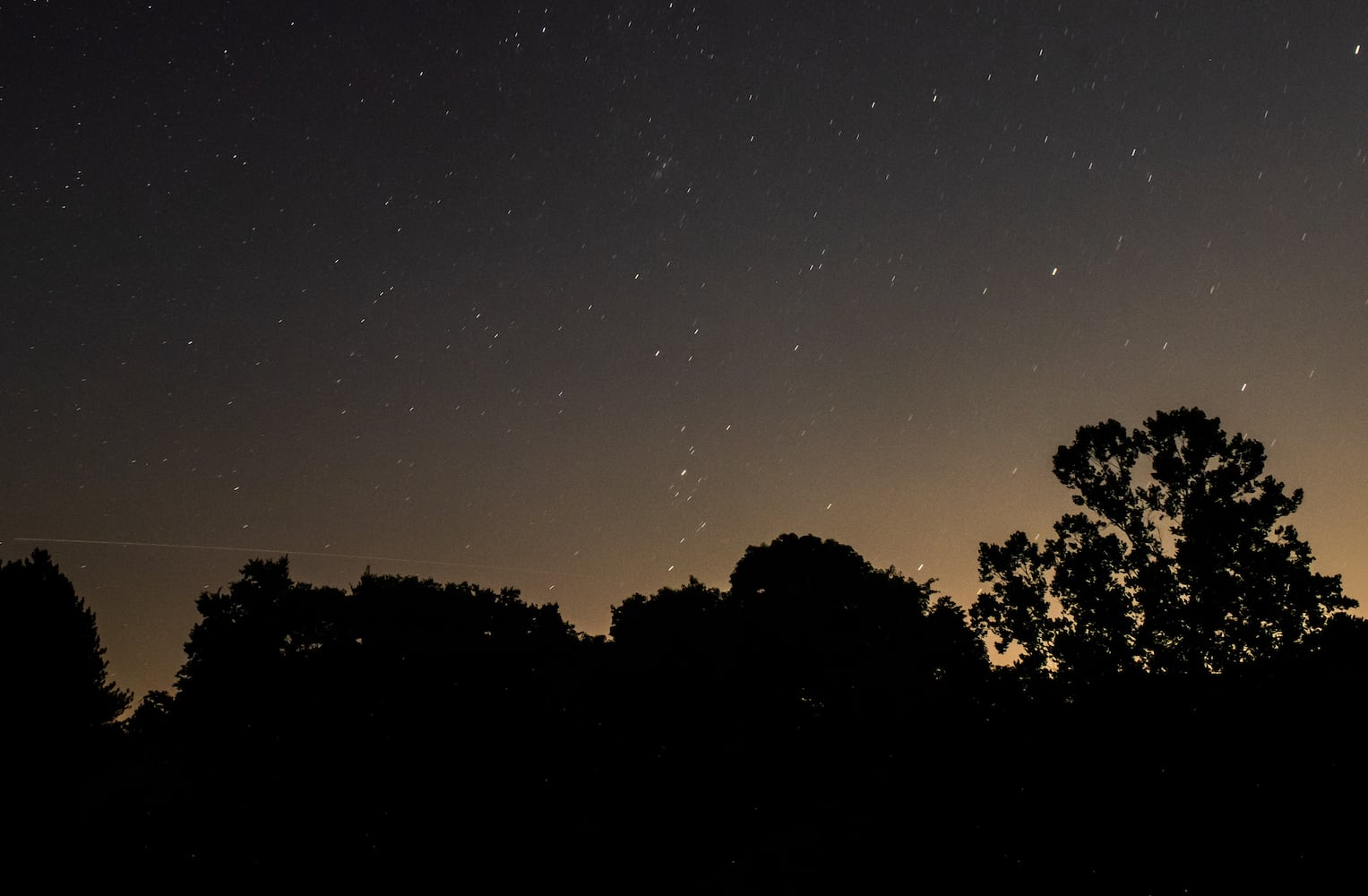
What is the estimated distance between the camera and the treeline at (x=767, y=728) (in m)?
14.9

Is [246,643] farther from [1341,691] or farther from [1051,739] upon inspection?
[1341,691]

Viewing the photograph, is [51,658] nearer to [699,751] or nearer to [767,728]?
[699,751]

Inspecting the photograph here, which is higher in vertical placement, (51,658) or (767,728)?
(51,658)

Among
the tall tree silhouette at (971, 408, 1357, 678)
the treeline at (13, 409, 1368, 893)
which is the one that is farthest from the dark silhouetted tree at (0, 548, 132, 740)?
the tall tree silhouette at (971, 408, 1357, 678)

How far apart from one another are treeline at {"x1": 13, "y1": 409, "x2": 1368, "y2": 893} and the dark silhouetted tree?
134mm

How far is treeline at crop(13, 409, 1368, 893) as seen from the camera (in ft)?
48.9

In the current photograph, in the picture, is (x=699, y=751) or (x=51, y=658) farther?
(x=51, y=658)

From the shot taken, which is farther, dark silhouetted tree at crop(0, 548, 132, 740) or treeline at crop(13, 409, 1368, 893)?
dark silhouetted tree at crop(0, 548, 132, 740)

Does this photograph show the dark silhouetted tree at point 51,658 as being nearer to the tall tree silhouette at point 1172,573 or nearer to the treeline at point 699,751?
the treeline at point 699,751

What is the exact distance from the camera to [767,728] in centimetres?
3366

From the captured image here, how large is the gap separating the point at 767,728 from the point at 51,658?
1313 inches

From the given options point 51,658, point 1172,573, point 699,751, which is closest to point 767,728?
point 699,751

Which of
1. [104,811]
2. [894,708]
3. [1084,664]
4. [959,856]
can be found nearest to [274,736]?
[104,811]

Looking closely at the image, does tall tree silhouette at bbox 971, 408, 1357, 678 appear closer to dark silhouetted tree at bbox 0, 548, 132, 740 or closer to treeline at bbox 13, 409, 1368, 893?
treeline at bbox 13, 409, 1368, 893
